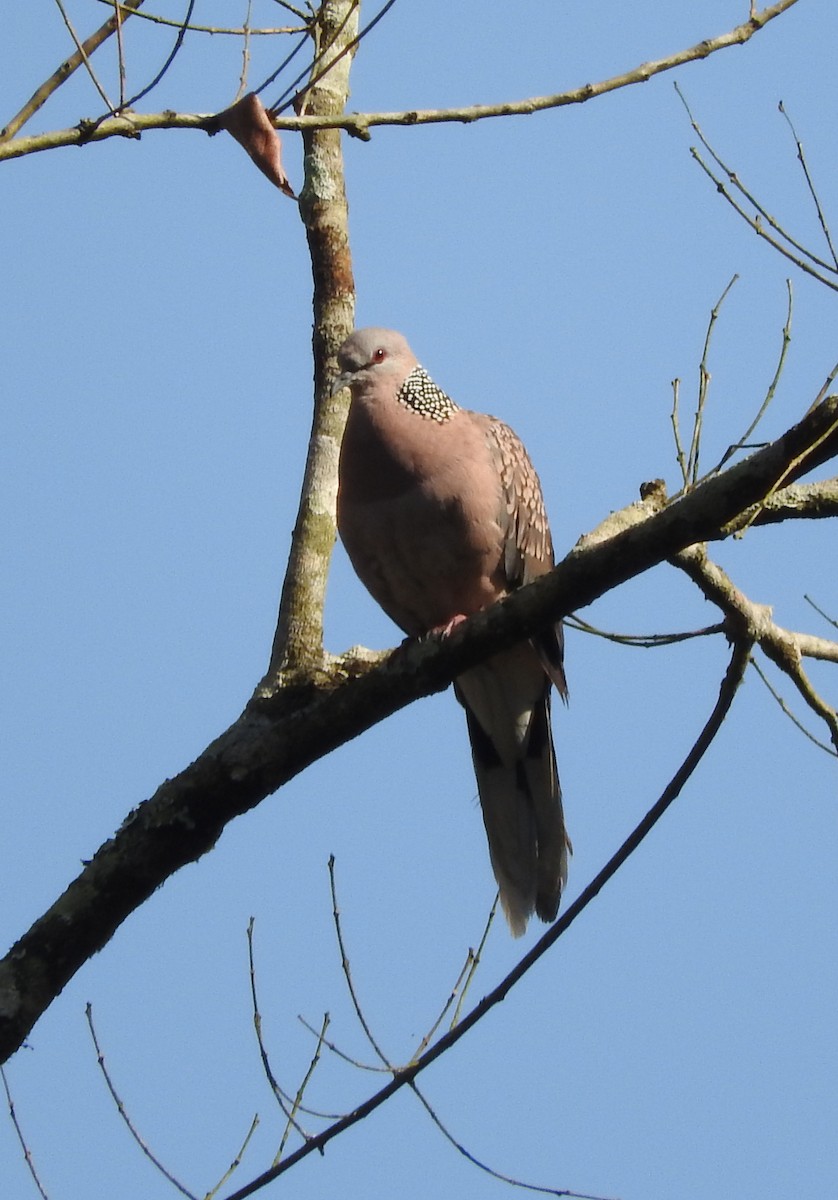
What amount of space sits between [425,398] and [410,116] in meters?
1.36

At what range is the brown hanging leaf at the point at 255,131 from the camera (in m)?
3.62

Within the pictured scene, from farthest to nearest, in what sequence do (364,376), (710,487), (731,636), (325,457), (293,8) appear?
(293,8)
(364,376)
(325,457)
(731,636)
(710,487)

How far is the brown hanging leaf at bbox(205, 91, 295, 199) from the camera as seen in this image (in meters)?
3.62

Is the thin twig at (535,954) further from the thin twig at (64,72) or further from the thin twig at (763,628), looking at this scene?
the thin twig at (64,72)

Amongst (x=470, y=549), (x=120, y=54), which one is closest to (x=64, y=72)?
(x=120, y=54)

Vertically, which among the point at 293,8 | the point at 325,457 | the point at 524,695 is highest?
→ the point at 293,8

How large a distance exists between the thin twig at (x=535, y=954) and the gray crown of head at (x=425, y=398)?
2.08 metres

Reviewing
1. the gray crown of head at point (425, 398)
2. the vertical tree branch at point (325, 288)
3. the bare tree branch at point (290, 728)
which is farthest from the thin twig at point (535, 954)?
the gray crown of head at point (425, 398)

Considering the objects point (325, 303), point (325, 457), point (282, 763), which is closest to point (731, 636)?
point (282, 763)

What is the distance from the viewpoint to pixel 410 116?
402 cm

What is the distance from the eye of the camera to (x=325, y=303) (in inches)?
203

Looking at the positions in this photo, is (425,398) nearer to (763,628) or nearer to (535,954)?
(763,628)

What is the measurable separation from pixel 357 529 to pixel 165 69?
176 centimetres

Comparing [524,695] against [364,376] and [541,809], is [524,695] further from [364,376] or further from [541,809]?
[364,376]
